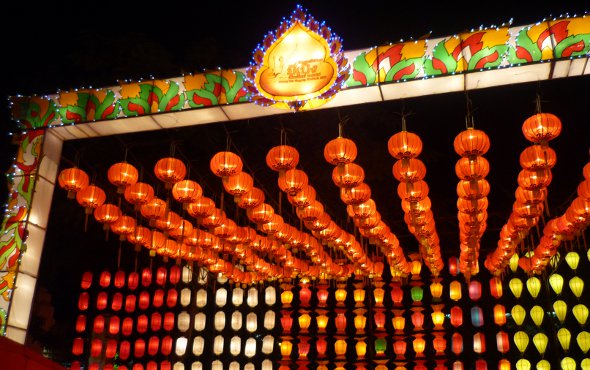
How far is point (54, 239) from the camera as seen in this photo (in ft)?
51.0

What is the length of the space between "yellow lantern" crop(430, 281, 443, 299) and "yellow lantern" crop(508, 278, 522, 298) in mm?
1880

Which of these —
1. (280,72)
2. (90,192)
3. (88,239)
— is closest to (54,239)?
(88,239)

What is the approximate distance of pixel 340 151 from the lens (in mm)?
7668

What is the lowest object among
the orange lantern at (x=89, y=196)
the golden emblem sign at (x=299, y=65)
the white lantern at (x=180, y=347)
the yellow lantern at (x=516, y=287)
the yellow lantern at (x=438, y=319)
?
the white lantern at (x=180, y=347)

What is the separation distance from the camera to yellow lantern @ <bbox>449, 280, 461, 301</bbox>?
14992 millimetres

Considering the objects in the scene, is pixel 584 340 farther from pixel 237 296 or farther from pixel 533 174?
pixel 237 296

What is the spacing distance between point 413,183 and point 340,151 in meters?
1.46

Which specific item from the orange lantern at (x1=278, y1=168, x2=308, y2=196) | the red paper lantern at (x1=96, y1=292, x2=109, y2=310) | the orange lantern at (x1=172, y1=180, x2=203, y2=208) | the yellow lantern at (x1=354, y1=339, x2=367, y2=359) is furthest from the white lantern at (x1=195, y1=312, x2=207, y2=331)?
the orange lantern at (x1=278, y1=168, x2=308, y2=196)

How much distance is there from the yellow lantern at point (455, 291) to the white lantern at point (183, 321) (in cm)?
735

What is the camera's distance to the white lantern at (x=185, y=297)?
16.2 m

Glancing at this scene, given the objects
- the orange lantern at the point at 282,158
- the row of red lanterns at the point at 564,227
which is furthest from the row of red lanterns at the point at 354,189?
the row of red lanterns at the point at 564,227

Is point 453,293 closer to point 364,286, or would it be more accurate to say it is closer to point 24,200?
point 364,286

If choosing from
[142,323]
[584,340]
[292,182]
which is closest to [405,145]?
[292,182]

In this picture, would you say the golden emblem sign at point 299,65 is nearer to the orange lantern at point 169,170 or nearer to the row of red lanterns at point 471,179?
the row of red lanterns at point 471,179
